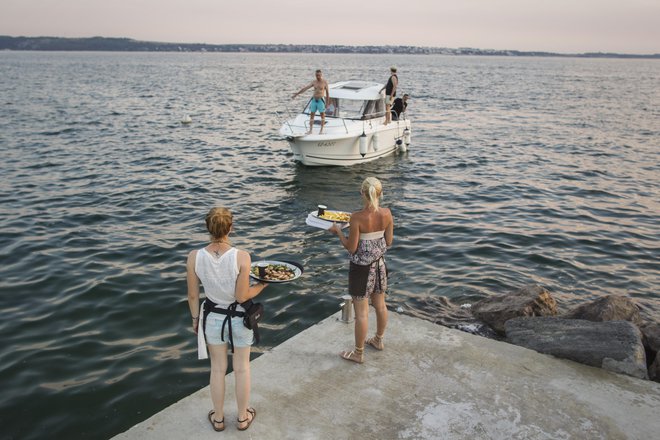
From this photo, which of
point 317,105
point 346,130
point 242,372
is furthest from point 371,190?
point 346,130

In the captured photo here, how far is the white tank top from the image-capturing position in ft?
13.7

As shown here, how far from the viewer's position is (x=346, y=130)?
18.8 m

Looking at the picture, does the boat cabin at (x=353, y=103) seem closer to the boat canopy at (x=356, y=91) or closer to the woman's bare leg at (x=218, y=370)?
the boat canopy at (x=356, y=91)

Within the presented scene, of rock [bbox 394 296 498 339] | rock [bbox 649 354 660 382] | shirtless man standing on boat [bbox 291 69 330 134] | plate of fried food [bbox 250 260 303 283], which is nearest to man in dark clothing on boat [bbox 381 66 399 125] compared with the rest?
shirtless man standing on boat [bbox 291 69 330 134]

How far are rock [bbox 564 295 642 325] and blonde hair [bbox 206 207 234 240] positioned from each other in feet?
18.5

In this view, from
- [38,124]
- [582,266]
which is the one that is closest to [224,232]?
[582,266]

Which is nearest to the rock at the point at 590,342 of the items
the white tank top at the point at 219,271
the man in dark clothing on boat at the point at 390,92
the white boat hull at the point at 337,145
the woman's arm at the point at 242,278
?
the woman's arm at the point at 242,278

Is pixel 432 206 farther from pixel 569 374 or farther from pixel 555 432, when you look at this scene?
pixel 555 432

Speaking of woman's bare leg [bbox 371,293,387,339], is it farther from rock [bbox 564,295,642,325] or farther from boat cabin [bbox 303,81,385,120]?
boat cabin [bbox 303,81,385,120]

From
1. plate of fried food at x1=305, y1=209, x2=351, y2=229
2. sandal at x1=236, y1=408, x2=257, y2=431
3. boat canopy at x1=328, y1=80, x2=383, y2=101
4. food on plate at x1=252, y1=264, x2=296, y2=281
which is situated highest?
boat canopy at x1=328, y1=80, x2=383, y2=101

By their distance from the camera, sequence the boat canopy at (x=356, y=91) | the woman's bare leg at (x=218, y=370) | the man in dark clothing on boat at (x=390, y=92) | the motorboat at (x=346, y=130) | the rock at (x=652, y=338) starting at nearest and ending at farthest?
the woman's bare leg at (x=218, y=370), the rock at (x=652, y=338), the motorboat at (x=346, y=130), the man in dark clothing on boat at (x=390, y=92), the boat canopy at (x=356, y=91)

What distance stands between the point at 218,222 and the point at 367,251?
6.28ft

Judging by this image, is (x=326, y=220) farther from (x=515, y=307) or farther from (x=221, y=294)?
(x=515, y=307)

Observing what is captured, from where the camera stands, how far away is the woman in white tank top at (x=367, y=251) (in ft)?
17.7
